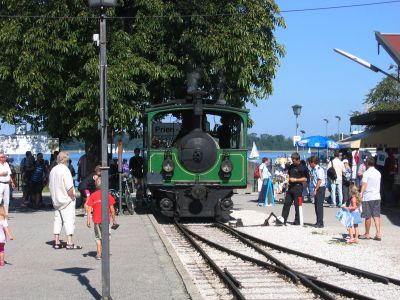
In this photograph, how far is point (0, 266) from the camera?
33.2ft

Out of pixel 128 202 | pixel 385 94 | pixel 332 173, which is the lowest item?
pixel 128 202

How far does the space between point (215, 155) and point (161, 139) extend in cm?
174

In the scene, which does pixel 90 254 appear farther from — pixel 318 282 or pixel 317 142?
pixel 317 142

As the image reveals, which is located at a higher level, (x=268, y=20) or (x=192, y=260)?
(x=268, y=20)

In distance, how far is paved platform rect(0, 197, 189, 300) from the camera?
8.18 m

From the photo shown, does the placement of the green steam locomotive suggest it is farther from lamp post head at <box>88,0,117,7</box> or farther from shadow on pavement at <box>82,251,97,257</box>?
lamp post head at <box>88,0,117,7</box>

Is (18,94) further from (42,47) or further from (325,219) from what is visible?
(325,219)

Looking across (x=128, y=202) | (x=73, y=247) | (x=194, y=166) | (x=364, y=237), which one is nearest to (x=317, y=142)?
(x=128, y=202)

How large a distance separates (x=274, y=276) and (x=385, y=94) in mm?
48202

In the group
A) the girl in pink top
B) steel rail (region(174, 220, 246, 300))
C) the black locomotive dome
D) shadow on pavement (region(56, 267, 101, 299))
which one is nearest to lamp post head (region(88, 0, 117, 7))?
shadow on pavement (region(56, 267, 101, 299))

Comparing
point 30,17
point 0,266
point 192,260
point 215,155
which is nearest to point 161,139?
point 215,155

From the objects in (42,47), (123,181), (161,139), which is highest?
(42,47)

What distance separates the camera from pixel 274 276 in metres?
9.65

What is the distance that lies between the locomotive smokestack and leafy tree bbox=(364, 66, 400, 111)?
119 ft
